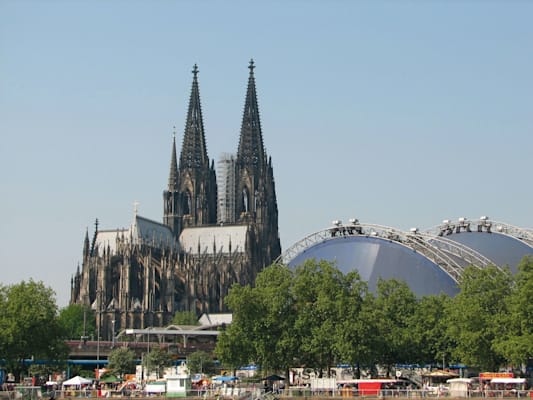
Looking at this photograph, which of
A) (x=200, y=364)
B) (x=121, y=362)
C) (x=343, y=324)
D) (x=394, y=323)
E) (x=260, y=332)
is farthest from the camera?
(x=200, y=364)

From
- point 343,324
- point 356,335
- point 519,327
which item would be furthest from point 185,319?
point 519,327

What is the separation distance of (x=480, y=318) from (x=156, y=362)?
36.4m

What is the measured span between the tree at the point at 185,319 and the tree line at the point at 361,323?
3114 inches

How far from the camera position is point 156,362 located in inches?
4274

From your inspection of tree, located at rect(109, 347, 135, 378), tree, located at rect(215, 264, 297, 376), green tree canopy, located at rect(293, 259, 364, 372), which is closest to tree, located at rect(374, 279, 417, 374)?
green tree canopy, located at rect(293, 259, 364, 372)

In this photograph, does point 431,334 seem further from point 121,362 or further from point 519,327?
point 121,362

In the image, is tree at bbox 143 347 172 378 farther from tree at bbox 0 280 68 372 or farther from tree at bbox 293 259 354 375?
tree at bbox 293 259 354 375

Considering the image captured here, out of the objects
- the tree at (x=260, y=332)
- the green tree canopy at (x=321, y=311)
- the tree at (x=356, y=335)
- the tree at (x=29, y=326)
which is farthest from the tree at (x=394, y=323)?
the tree at (x=29, y=326)

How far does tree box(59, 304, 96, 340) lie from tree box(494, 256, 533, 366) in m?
92.6

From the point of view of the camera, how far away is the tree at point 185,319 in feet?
574

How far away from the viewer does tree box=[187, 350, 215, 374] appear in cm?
10931

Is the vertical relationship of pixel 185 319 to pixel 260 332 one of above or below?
above

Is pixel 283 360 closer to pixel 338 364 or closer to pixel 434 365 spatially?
pixel 338 364

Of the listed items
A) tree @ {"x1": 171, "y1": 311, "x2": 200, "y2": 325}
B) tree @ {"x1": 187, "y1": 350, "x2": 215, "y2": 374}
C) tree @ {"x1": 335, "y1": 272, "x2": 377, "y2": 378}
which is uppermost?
tree @ {"x1": 171, "y1": 311, "x2": 200, "y2": 325}
